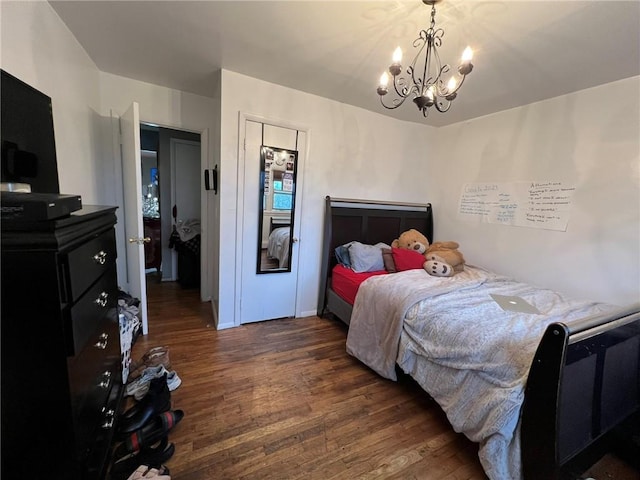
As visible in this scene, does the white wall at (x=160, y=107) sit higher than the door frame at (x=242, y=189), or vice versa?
the white wall at (x=160, y=107)

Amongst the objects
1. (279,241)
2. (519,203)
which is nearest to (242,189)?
(279,241)

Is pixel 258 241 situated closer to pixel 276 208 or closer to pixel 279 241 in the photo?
pixel 279 241

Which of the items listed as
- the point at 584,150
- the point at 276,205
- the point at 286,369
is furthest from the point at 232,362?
the point at 584,150

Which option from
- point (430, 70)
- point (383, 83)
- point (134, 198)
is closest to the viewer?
point (383, 83)

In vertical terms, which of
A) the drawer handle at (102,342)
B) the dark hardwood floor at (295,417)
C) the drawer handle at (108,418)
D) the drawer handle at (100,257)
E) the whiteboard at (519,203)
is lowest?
the dark hardwood floor at (295,417)

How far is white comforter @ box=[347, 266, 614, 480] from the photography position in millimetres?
1264

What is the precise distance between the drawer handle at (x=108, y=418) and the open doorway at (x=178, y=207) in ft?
8.35

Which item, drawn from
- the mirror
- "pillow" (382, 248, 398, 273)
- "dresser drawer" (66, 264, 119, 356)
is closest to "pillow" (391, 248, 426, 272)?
"pillow" (382, 248, 398, 273)

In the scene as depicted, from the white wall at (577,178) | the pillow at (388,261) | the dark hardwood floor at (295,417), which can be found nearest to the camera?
the dark hardwood floor at (295,417)

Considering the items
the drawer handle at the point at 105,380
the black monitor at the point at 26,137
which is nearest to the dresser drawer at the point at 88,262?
the black monitor at the point at 26,137

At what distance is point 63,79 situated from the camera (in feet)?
5.60

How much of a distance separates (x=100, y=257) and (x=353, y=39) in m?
1.91

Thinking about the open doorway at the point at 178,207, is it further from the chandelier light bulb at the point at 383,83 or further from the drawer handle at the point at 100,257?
the chandelier light bulb at the point at 383,83

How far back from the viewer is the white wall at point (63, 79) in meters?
1.27
